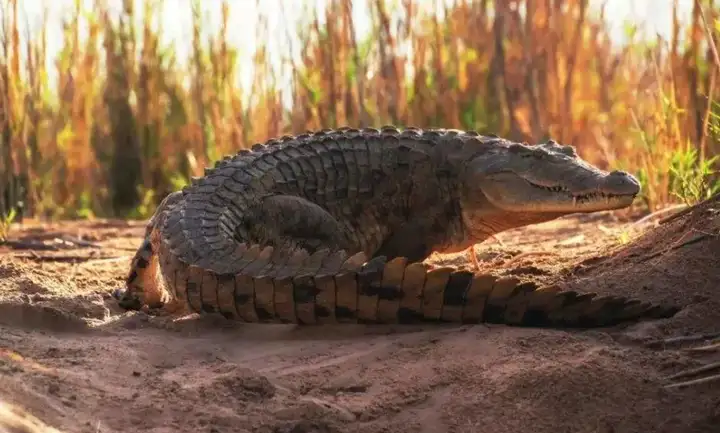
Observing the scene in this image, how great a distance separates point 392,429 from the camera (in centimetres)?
242

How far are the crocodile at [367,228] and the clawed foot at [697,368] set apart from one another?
0.21 meters

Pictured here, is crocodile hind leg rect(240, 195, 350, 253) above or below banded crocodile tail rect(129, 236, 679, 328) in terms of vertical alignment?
above

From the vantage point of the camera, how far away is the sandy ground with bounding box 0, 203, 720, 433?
7.92 ft

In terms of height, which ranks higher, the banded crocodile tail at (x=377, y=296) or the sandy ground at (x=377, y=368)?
the banded crocodile tail at (x=377, y=296)

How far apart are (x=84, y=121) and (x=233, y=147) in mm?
1404

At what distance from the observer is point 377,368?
9.23 feet

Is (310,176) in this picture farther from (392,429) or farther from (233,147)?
(233,147)

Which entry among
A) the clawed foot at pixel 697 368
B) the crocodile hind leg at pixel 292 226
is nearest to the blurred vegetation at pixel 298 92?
the crocodile hind leg at pixel 292 226

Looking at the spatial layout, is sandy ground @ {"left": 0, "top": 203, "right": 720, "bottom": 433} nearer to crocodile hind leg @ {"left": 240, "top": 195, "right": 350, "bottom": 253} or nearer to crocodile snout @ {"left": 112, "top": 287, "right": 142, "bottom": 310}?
crocodile snout @ {"left": 112, "top": 287, "right": 142, "bottom": 310}

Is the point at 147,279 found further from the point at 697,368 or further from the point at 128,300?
the point at 697,368

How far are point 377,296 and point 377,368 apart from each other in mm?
353

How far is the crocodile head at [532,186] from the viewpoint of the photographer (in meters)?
3.81

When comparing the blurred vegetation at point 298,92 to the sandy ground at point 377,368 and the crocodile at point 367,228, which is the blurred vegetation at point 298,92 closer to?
the crocodile at point 367,228

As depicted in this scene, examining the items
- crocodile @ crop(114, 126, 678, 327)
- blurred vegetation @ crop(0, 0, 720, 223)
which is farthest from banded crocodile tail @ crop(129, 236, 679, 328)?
blurred vegetation @ crop(0, 0, 720, 223)
